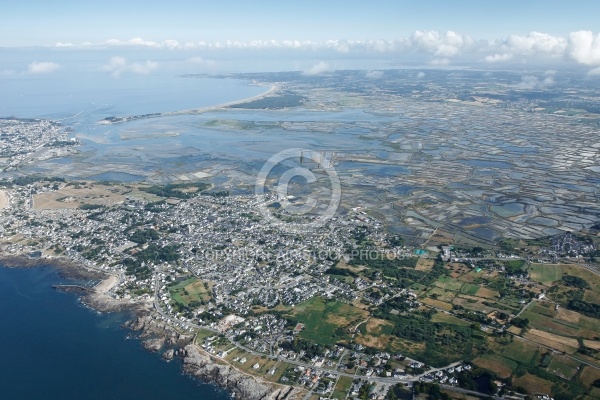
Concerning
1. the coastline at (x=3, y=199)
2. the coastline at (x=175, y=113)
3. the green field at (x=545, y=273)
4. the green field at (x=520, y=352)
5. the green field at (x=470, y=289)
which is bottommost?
the green field at (x=520, y=352)

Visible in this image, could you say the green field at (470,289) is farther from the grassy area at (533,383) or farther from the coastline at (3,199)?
the coastline at (3,199)

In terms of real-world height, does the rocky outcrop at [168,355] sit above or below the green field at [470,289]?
below

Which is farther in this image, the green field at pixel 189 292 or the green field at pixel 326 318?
the green field at pixel 189 292

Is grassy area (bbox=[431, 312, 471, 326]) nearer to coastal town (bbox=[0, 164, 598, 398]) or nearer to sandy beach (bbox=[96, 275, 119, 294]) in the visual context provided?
coastal town (bbox=[0, 164, 598, 398])

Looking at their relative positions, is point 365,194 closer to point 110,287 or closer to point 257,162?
point 257,162

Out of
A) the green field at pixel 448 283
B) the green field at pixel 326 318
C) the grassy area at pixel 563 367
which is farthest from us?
the green field at pixel 448 283

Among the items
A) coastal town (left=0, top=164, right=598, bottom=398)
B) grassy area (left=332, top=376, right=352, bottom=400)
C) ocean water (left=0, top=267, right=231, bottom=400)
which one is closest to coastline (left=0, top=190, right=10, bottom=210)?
coastal town (left=0, top=164, right=598, bottom=398)

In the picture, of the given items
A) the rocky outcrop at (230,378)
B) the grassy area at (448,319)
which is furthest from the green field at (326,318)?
the rocky outcrop at (230,378)
